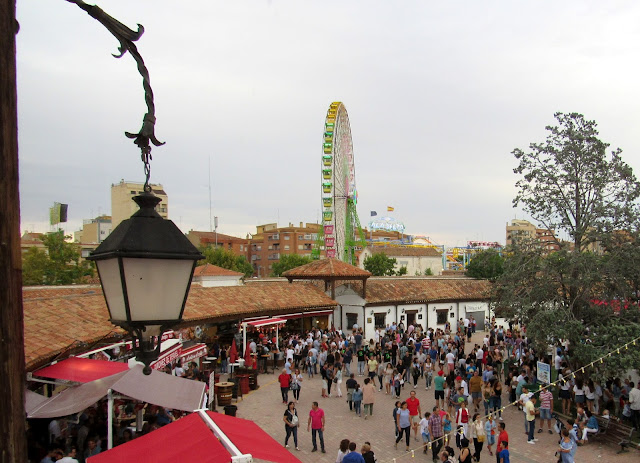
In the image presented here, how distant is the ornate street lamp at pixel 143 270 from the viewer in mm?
2543

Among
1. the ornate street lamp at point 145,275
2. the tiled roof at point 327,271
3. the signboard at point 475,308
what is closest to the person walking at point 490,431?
the ornate street lamp at point 145,275

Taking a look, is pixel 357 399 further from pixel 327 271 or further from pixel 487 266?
pixel 487 266

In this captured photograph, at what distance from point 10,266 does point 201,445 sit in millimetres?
4933

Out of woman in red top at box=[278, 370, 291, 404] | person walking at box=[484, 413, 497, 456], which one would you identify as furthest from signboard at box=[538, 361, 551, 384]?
woman in red top at box=[278, 370, 291, 404]

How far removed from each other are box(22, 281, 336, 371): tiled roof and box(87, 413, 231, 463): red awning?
4414 mm

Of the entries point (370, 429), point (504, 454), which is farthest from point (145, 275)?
point (370, 429)

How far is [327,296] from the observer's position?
30641mm

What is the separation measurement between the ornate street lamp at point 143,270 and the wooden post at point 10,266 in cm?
80

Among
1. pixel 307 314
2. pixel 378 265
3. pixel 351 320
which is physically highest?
pixel 378 265

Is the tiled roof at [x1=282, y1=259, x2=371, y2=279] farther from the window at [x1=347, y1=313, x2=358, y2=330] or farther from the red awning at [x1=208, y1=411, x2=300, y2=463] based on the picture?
the red awning at [x1=208, y1=411, x2=300, y2=463]

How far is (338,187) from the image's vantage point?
40281mm

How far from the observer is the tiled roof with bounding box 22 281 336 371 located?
38.9 feet

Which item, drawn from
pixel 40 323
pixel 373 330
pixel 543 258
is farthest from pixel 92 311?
pixel 373 330

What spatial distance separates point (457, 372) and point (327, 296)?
41.0ft
